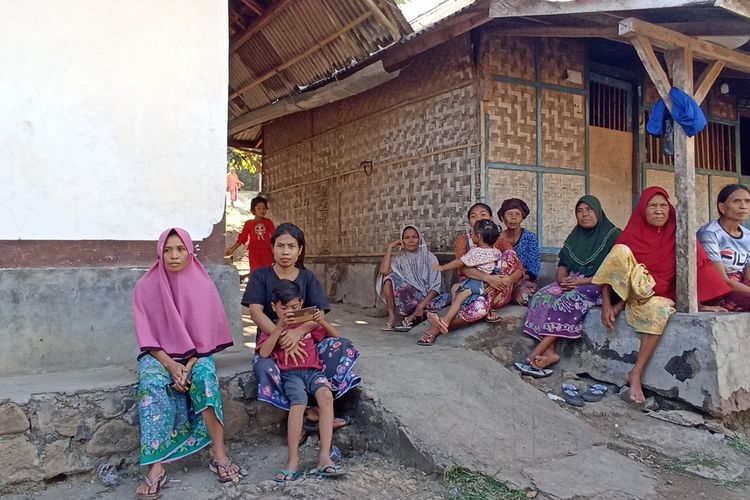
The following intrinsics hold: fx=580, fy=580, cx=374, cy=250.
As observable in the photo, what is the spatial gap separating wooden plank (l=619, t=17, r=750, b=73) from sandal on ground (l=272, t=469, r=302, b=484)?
12.2ft

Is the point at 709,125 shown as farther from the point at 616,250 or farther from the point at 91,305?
the point at 91,305

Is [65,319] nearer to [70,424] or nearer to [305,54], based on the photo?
[70,424]

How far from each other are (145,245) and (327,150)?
4.53 m

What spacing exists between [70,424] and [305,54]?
4.73m

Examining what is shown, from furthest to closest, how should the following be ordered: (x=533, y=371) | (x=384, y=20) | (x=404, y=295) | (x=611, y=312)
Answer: (x=404, y=295) < (x=384, y=20) < (x=533, y=371) < (x=611, y=312)

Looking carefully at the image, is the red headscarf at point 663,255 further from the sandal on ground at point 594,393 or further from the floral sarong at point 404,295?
the floral sarong at point 404,295

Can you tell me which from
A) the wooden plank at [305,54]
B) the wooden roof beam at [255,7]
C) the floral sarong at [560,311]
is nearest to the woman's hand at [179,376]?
the floral sarong at [560,311]

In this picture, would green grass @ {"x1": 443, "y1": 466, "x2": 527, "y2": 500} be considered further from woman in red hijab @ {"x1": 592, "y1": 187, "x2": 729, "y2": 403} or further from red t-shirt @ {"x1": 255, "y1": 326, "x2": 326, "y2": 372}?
woman in red hijab @ {"x1": 592, "y1": 187, "x2": 729, "y2": 403}

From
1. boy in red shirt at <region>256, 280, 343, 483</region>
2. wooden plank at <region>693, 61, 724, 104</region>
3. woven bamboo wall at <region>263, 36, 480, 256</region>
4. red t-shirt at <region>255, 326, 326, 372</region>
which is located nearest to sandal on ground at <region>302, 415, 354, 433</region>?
boy in red shirt at <region>256, 280, 343, 483</region>

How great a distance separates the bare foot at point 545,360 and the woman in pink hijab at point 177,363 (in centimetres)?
255

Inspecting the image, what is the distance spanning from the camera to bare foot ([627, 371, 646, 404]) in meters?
4.15

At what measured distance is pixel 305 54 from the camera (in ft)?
21.4

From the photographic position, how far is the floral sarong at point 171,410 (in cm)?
288

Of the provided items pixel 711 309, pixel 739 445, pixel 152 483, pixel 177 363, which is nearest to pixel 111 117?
pixel 177 363
